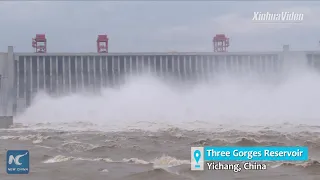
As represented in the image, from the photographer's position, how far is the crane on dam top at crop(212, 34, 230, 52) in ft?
142

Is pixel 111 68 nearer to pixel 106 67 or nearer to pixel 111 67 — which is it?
pixel 111 67

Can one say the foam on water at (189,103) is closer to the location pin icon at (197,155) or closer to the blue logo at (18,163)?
the location pin icon at (197,155)

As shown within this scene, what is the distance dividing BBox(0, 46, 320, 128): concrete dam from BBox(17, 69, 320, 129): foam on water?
3.06ft

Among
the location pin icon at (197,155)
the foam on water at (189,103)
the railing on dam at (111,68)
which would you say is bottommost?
the foam on water at (189,103)

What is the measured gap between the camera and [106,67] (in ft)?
121

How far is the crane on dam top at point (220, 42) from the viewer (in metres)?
43.2

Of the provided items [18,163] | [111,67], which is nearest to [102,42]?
[111,67]

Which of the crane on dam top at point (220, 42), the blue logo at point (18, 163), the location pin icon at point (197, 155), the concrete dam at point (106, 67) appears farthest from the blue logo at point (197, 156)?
the crane on dam top at point (220, 42)

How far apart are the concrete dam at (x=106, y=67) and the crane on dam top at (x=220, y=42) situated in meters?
5.58

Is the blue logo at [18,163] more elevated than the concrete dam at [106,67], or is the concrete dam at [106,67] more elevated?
the concrete dam at [106,67]

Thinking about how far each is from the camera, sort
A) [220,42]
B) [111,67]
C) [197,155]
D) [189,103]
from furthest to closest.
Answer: [220,42]
[111,67]
[189,103]
[197,155]

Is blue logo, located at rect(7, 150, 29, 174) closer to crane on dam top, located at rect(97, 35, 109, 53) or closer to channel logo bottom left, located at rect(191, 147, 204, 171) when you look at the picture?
channel logo bottom left, located at rect(191, 147, 204, 171)

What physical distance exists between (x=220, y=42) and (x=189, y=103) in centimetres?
1120

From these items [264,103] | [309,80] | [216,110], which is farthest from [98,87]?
[309,80]
